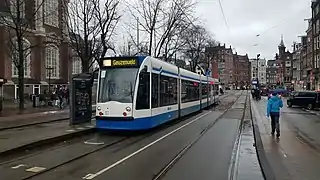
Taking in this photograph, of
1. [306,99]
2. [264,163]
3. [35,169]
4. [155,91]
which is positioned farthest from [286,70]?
[35,169]

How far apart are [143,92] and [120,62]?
1.59 m

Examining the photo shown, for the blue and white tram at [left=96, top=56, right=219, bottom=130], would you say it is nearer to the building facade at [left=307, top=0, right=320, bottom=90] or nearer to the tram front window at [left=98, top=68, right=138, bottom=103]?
the tram front window at [left=98, top=68, right=138, bottom=103]

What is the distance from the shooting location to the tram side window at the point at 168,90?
18.7 metres

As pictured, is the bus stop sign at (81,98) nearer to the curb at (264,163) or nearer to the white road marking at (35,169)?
the curb at (264,163)

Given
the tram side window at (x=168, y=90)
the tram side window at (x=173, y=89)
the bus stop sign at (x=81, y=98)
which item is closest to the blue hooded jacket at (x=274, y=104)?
the tram side window at (x=168, y=90)

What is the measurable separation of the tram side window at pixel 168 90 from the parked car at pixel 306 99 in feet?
75.5

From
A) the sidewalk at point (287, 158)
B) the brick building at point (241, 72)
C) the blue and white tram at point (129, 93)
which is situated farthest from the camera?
the brick building at point (241, 72)

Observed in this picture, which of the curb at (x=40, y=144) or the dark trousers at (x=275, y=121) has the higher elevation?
the dark trousers at (x=275, y=121)

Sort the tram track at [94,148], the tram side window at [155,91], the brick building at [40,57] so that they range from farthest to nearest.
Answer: the brick building at [40,57], the tram side window at [155,91], the tram track at [94,148]

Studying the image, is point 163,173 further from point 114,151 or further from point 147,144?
point 147,144

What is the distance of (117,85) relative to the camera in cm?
1602

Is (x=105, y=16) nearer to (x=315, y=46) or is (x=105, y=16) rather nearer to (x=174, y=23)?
(x=174, y=23)

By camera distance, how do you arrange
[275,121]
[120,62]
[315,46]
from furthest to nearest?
1. [315,46]
2. [120,62]
3. [275,121]

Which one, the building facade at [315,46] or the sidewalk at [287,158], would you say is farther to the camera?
the building facade at [315,46]
